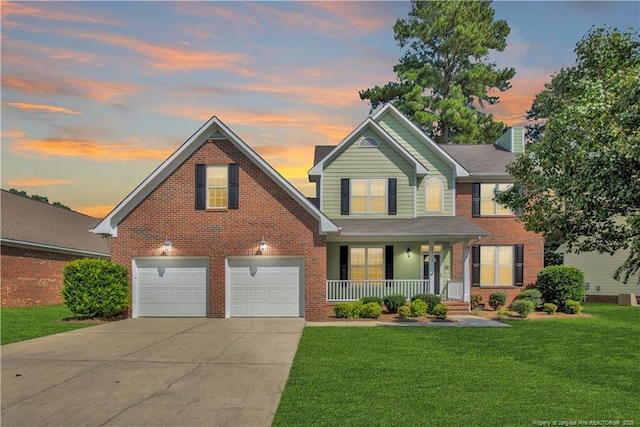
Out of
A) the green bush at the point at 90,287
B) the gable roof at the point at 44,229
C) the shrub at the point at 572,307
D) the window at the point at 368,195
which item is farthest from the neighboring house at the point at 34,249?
the shrub at the point at 572,307

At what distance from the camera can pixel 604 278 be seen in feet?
101

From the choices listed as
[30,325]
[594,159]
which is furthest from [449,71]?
[30,325]

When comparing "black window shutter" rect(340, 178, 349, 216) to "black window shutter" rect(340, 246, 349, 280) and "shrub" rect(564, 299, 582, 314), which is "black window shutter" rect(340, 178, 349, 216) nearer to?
"black window shutter" rect(340, 246, 349, 280)

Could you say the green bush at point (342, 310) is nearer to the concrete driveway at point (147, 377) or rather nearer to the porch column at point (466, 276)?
the concrete driveway at point (147, 377)

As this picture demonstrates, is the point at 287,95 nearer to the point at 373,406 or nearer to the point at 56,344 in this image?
the point at 56,344

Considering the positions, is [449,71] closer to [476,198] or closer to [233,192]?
[476,198]

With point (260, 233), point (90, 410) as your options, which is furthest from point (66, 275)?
point (90, 410)

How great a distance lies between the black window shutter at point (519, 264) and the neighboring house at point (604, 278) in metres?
6.52

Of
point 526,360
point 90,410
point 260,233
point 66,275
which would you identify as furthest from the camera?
point 260,233

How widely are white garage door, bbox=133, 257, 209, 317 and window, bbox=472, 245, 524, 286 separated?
43.9 ft

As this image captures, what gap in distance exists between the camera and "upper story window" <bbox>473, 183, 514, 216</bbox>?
23672 millimetres

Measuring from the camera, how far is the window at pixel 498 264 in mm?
23453

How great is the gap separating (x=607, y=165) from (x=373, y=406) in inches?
349

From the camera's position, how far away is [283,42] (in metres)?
18.0
